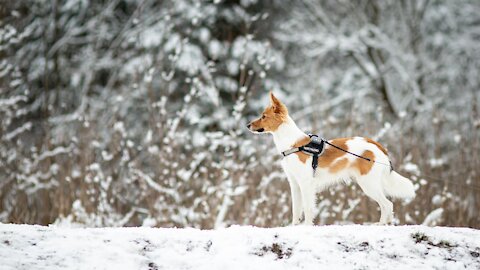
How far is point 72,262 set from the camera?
302 cm

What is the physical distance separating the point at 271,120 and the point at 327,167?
566 mm

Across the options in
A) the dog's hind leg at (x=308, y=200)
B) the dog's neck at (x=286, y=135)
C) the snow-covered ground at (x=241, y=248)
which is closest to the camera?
the snow-covered ground at (x=241, y=248)

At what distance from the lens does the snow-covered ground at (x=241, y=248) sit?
10.2 feet

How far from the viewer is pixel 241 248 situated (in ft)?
11.0

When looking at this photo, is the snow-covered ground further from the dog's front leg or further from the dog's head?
the dog's head

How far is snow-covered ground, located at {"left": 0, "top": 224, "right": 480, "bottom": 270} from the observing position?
3.11 m

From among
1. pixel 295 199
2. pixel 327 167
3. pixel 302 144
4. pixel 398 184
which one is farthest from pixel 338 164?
pixel 398 184

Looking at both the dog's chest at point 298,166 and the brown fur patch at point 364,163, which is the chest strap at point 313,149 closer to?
the dog's chest at point 298,166

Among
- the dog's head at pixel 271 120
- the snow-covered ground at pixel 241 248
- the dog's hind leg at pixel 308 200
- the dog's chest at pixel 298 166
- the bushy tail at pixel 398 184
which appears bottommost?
the snow-covered ground at pixel 241 248

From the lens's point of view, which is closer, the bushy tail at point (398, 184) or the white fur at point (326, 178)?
the white fur at point (326, 178)

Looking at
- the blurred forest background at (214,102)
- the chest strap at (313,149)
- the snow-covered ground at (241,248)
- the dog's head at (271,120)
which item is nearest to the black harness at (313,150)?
the chest strap at (313,149)

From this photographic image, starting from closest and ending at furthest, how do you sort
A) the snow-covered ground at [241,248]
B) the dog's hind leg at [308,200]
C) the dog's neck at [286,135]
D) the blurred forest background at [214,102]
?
1. the snow-covered ground at [241,248]
2. the dog's hind leg at [308,200]
3. the dog's neck at [286,135]
4. the blurred forest background at [214,102]

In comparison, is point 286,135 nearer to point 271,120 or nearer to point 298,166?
point 271,120

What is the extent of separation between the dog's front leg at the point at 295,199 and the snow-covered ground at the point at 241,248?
0.68m
